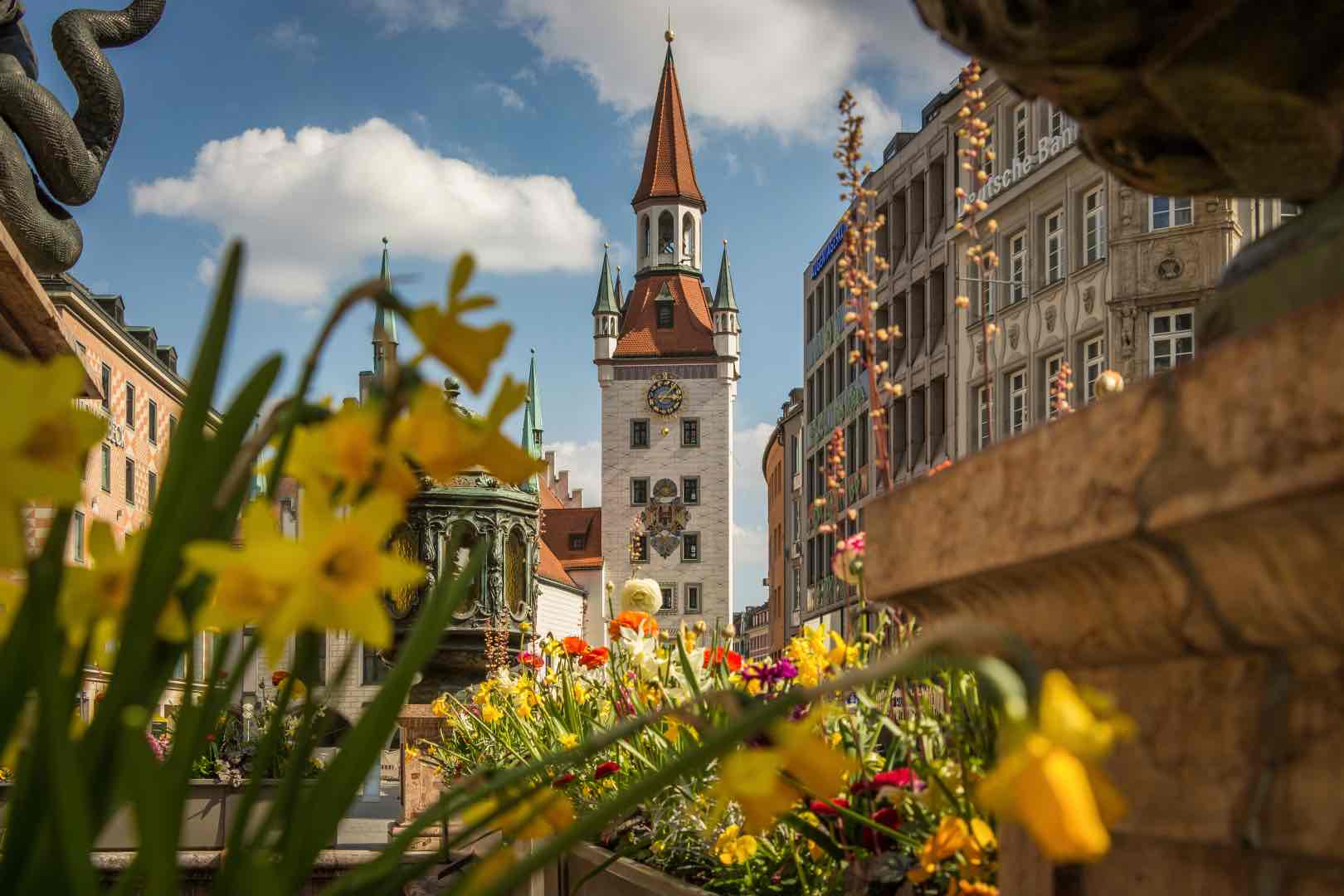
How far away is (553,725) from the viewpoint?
17.1ft

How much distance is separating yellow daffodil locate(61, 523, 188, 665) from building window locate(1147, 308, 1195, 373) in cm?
2325

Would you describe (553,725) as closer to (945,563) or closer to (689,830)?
(689,830)

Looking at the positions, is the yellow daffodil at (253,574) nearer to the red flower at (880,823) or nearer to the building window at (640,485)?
the red flower at (880,823)

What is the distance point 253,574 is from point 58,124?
594 centimetres

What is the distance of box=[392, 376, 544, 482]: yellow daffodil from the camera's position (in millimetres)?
882

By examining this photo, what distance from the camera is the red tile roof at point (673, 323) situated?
275ft

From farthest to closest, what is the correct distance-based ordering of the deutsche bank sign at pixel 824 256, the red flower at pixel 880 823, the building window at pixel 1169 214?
the deutsche bank sign at pixel 824 256
the building window at pixel 1169 214
the red flower at pixel 880 823

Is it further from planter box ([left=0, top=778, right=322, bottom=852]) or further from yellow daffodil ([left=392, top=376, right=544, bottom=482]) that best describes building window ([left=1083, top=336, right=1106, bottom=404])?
yellow daffodil ([left=392, top=376, right=544, bottom=482])

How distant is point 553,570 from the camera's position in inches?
3135

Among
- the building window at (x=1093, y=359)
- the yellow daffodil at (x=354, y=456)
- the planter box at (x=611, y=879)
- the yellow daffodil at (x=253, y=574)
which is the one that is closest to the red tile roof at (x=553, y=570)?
the building window at (x=1093, y=359)

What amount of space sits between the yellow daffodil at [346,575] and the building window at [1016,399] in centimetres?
2620

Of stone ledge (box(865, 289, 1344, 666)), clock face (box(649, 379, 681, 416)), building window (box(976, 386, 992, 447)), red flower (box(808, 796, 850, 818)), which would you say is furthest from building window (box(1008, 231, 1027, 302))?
clock face (box(649, 379, 681, 416))

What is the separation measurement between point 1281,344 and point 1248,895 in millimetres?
441

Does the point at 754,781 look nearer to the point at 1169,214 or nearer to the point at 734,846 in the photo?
the point at 734,846
